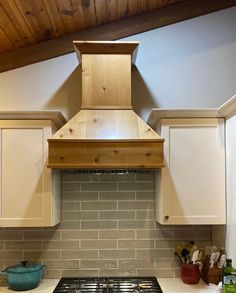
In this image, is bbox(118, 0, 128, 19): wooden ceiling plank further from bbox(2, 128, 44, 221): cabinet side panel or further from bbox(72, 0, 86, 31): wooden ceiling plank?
bbox(2, 128, 44, 221): cabinet side panel

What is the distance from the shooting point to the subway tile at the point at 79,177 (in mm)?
3049

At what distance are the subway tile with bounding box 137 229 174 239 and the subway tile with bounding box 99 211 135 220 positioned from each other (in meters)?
0.15

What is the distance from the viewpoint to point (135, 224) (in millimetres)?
3049

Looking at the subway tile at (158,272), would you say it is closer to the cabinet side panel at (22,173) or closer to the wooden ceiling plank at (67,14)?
the cabinet side panel at (22,173)

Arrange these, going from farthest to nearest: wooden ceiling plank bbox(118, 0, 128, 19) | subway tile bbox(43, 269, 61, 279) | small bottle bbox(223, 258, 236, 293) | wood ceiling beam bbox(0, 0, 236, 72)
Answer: wood ceiling beam bbox(0, 0, 236, 72)
subway tile bbox(43, 269, 61, 279)
wooden ceiling plank bbox(118, 0, 128, 19)
small bottle bbox(223, 258, 236, 293)

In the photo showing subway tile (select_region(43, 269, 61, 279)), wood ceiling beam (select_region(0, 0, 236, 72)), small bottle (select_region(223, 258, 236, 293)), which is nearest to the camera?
small bottle (select_region(223, 258, 236, 293))

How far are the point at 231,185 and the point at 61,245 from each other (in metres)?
1.42

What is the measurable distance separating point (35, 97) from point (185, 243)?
5.65ft

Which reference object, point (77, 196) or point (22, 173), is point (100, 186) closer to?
point (77, 196)

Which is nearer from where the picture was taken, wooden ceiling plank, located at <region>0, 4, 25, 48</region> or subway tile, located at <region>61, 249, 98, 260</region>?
wooden ceiling plank, located at <region>0, 4, 25, 48</region>

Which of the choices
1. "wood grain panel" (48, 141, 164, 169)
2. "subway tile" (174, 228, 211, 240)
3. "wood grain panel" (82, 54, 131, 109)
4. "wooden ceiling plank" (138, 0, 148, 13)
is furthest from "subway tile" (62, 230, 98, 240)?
"wooden ceiling plank" (138, 0, 148, 13)

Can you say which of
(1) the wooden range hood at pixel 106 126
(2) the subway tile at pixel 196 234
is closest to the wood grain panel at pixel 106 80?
(1) the wooden range hood at pixel 106 126

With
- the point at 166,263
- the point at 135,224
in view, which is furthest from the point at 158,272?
the point at 135,224

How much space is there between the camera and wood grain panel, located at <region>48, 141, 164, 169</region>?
249 centimetres
